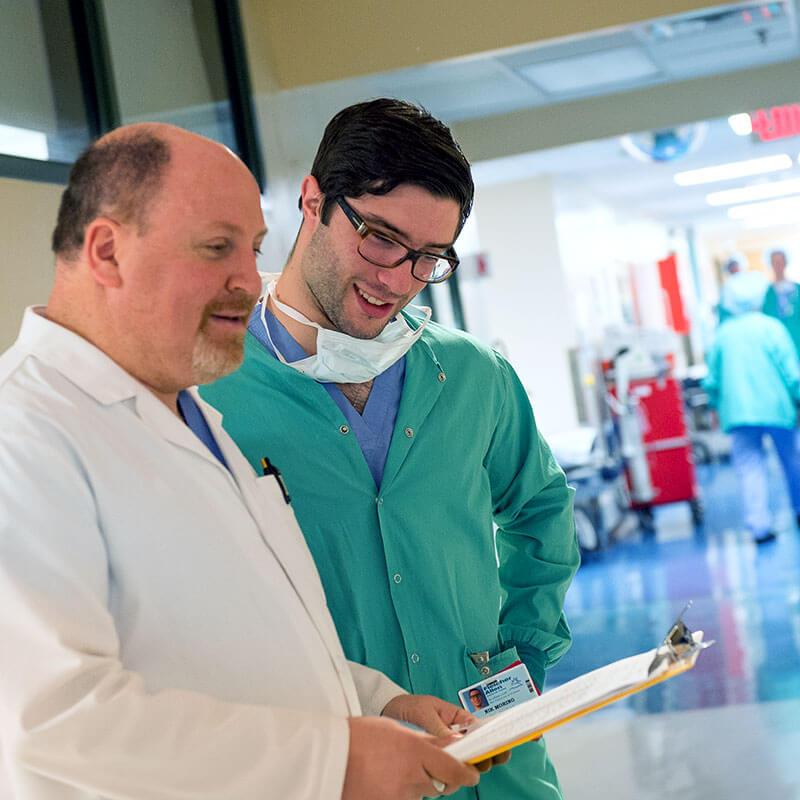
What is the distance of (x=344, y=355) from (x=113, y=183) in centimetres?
62

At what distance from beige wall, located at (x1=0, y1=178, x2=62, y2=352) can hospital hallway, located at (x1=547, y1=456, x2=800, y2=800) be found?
242cm

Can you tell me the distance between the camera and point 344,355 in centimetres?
180

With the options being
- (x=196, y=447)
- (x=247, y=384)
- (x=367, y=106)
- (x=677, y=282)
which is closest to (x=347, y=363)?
(x=247, y=384)

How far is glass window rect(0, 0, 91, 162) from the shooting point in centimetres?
304

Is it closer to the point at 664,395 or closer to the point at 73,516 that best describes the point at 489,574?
the point at 73,516

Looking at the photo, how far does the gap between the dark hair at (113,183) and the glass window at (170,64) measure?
2436 millimetres

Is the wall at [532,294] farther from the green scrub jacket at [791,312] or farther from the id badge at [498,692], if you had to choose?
the id badge at [498,692]

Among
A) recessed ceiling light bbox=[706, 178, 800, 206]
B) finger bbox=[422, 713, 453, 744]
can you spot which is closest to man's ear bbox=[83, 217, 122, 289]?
finger bbox=[422, 713, 453, 744]

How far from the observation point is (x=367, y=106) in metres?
1.85

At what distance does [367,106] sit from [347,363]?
401 mm

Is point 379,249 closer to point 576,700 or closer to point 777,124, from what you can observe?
point 576,700

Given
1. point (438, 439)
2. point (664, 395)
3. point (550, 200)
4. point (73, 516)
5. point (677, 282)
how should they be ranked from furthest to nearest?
point (677, 282) → point (550, 200) → point (664, 395) → point (438, 439) → point (73, 516)

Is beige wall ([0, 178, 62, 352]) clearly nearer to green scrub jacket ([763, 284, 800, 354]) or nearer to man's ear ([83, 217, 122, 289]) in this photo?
man's ear ([83, 217, 122, 289])

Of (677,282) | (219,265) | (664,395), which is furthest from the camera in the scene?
(677,282)
